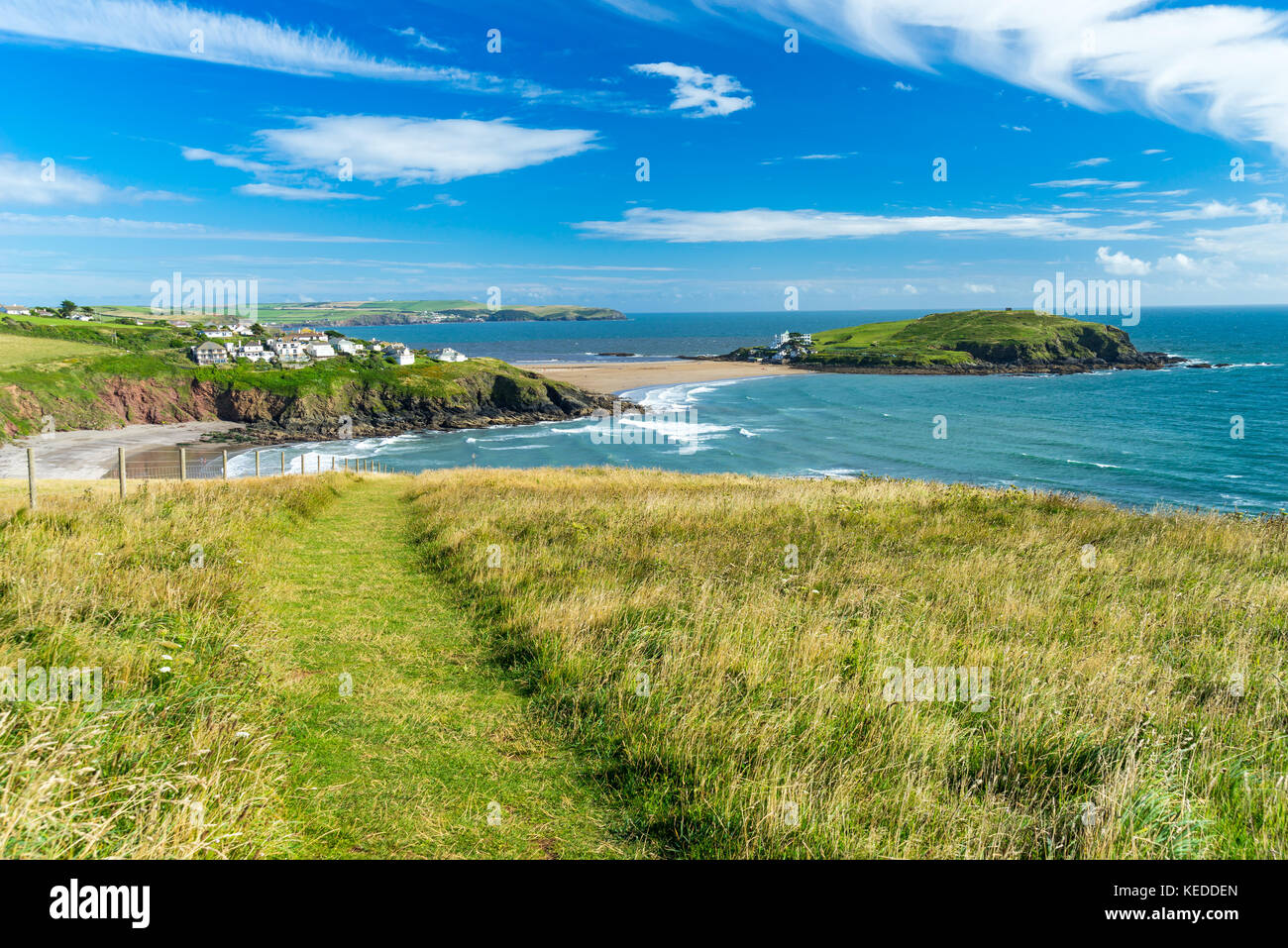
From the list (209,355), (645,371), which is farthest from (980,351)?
(209,355)

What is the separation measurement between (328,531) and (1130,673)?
49.2ft

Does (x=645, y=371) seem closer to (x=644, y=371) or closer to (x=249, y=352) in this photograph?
(x=644, y=371)

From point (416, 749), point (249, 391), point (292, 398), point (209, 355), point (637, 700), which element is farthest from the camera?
point (209, 355)

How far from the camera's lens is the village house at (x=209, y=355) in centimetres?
9750

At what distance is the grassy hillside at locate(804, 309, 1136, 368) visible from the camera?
141 meters

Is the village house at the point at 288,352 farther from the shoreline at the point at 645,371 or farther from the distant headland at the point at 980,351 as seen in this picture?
the distant headland at the point at 980,351

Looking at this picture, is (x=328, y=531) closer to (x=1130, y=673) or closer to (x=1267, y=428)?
(x=1130, y=673)

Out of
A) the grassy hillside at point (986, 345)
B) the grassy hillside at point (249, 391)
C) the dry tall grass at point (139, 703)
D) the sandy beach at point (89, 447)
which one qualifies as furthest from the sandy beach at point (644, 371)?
the dry tall grass at point (139, 703)

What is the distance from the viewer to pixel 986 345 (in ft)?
490

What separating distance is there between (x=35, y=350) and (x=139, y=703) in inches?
4686

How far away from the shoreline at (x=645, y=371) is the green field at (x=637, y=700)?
95332 mm

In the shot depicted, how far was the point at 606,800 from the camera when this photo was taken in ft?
17.0
